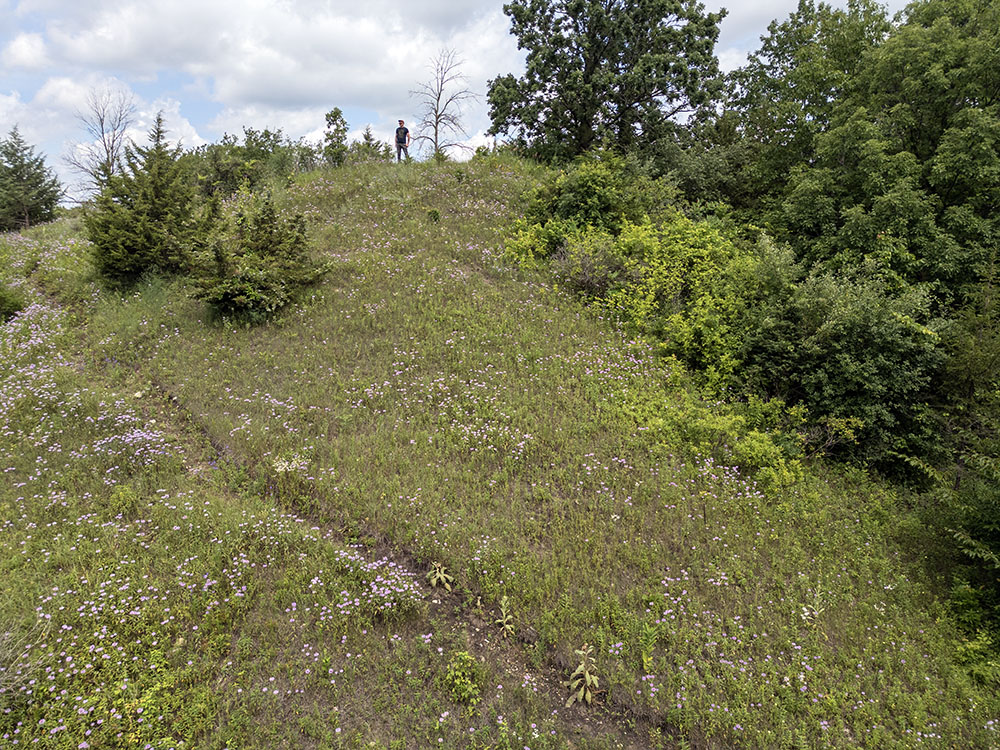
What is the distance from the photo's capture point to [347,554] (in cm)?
548

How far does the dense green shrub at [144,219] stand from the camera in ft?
35.4

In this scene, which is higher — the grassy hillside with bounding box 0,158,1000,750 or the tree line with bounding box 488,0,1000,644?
the tree line with bounding box 488,0,1000,644

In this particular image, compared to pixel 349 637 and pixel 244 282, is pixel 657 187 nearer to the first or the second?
pixel 244 282

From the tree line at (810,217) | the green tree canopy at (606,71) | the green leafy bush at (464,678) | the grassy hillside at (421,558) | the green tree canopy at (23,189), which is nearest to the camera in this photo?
the grassy hillside at (421,558)

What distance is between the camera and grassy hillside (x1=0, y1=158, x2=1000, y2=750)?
4.21 metres

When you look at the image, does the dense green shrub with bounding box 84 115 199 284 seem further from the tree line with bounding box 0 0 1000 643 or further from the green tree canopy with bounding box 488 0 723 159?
the green tree canopy with bounding box 488 0 723 159

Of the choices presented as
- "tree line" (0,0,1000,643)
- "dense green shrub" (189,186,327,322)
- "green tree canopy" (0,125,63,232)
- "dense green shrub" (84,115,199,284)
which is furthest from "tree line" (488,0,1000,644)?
"green tree canopy" (0,125,63,232)

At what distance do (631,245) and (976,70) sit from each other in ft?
29.4

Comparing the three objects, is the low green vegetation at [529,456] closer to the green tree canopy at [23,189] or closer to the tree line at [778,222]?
the tree line at [778,222]

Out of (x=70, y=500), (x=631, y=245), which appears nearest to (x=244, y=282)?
(x=70, y=500)

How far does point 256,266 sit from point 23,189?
23187 millimetres

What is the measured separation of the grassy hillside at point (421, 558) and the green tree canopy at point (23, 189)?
19.8 m

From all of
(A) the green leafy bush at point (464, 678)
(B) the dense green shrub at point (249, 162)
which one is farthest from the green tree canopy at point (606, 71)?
(A) the green leafy bush at point (464, 678)

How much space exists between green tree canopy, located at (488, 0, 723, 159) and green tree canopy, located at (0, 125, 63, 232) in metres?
23.2
